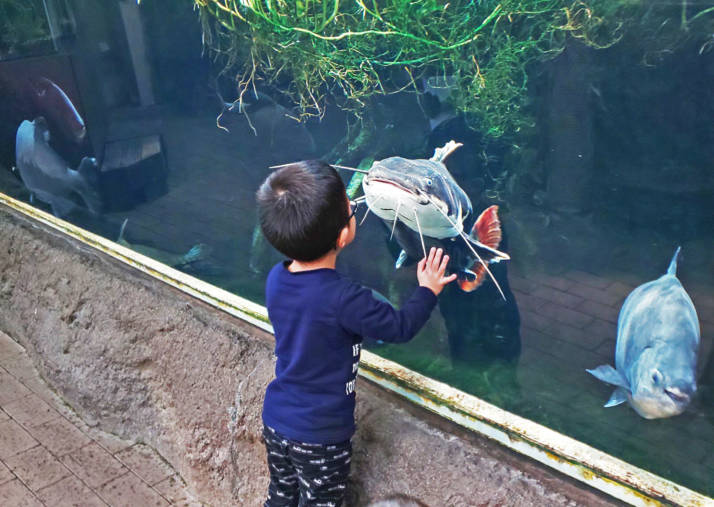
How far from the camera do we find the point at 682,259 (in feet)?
4.53

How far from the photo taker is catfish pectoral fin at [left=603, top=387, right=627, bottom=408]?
156 centimetres

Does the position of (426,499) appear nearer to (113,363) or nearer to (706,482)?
(706,482)

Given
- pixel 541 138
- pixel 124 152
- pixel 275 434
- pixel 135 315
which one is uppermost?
pixel 541 138

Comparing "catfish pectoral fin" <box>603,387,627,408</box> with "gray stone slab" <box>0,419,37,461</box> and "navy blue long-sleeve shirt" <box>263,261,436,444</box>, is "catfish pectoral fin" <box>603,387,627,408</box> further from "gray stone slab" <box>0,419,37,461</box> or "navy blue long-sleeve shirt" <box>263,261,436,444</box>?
"gray stone slab" <box>0,419,37,461</box>

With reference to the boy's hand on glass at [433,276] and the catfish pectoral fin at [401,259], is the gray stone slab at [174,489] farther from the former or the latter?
the boy's hand on glass at [433,276]

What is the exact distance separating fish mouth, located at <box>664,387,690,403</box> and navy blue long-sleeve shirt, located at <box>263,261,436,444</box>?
623 millimetres

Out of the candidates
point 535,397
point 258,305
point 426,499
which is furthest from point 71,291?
point 535,397

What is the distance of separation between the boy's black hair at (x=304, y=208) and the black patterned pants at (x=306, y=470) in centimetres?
58

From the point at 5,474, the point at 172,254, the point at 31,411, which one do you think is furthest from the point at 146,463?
the point at 172,254

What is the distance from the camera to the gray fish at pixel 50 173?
3373 millimetres

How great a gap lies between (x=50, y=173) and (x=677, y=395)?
3.58 meters

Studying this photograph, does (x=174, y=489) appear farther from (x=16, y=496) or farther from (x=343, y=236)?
(x=343, y=236)

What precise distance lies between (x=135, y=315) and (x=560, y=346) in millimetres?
2045

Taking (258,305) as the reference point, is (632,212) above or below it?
above
